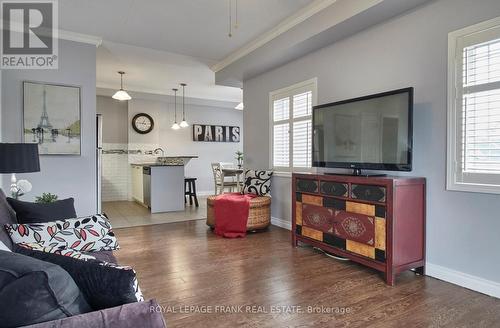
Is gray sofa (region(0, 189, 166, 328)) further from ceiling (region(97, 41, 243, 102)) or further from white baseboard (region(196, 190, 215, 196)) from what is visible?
white baseboard (region(196, 190, 215, 196))

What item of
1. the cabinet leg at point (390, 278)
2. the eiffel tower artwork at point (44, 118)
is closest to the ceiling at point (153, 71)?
the eiffel tower artwork at point (44, 118)

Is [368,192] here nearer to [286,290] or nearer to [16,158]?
[286,290]

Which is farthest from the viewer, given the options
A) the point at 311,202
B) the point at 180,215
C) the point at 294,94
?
the point at 180,215

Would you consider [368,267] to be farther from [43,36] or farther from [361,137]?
[43,36]

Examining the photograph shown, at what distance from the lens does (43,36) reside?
3.94 meters

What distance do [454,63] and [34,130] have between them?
4752 millimetres

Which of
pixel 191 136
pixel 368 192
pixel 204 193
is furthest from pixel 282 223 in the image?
pixel 191 136

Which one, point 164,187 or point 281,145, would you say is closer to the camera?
point 281,145

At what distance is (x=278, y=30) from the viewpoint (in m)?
3.84

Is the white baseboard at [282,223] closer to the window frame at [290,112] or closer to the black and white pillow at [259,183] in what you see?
the black and white pillow at [259,183]

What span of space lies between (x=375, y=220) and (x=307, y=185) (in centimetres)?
91

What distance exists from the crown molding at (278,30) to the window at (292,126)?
2.45 feet

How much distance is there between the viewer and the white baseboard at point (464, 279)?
2268 mm

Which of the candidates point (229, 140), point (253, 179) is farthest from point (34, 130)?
point (229, 140)
